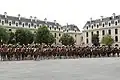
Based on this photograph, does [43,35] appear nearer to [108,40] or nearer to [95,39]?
[95,39]

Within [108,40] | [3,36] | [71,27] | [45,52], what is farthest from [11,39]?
[45,52]

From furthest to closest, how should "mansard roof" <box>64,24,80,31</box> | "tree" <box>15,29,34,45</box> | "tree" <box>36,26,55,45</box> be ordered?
"mansard roof" <box>64,24,80,31</box> → "tree" <box>36,26,55,45</box> → "tree" <box>15,29,34,45</box>

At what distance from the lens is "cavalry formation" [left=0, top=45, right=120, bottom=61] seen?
28438 millimetres

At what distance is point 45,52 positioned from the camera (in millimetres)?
31672

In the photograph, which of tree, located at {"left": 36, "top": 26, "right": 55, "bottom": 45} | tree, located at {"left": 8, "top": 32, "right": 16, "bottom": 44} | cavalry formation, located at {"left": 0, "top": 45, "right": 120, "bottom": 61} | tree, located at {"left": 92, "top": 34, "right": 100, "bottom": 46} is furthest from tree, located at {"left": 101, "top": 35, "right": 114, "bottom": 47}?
cavalry formation, located at {"left": 0, "top": 45, "right": 120, "bottom": 61}

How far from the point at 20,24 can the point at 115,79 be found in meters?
70.6

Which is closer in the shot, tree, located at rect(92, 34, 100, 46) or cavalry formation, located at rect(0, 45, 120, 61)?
cavalry formation, located at rect(0, 45, 120, 61)

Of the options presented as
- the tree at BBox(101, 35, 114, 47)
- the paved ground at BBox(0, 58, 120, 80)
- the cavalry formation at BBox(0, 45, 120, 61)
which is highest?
the tree at BBox(101, 35, 114, 47)

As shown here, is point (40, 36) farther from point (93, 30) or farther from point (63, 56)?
point (63, 56)

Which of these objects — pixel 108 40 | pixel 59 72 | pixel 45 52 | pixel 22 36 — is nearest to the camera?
pixel 59 72

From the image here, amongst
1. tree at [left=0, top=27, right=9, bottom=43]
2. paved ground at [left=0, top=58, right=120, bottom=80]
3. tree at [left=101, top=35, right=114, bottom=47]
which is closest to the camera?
paved ground at [left=0, top=58, right=120, bottom=80]

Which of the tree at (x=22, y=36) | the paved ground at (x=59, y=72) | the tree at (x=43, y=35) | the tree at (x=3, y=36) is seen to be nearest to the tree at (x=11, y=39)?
the tree at (x=22, y=36)

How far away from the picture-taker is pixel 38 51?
3044 cm

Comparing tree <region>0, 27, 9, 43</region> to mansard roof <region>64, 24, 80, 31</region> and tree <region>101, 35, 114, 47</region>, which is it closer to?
tree <region>101, 35, 114, 47</region>
